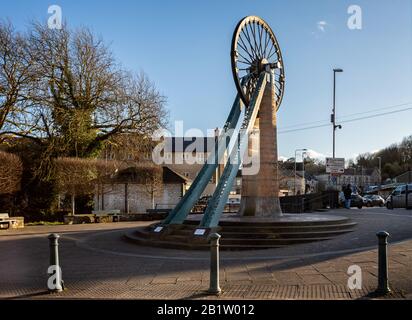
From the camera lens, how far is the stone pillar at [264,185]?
18219 mm

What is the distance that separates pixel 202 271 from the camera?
31.4ft

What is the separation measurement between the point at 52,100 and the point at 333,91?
845 inches

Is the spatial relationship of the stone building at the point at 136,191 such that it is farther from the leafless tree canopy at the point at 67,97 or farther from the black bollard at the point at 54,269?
the black bollard at the point at 54,269

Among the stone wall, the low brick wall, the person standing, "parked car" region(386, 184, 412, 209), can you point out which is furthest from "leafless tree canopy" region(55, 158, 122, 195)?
"parked car" region(386, 184, 412, 209)

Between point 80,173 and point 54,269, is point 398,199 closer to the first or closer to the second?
point 80,173

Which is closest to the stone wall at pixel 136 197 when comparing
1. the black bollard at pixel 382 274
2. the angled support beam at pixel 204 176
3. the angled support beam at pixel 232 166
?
the angled support beam at pixel 204 176

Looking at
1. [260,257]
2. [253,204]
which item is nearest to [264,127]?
[253,204]

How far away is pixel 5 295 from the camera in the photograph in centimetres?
773

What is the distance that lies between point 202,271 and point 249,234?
4.19m

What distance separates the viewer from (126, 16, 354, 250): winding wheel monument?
13.6 metres

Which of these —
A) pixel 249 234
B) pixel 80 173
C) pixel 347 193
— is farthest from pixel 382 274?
pixel 80 173

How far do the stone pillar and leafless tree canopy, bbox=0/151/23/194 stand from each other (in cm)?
1510

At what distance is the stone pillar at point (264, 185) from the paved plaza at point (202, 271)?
4376mm

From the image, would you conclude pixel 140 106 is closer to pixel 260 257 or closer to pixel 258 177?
pixel 258 177
